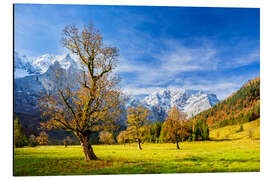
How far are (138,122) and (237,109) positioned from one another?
520cm

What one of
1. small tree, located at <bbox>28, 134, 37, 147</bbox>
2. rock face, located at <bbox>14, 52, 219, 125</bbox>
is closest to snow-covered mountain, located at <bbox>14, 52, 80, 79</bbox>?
rock face, located at <bbox>14, 52, 219, 125</bbox>

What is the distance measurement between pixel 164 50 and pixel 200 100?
2.94 metres

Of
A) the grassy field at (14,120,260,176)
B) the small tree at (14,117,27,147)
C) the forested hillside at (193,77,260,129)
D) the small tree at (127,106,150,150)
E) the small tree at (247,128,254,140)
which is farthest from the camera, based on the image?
the small tree at (127,106,150,150)

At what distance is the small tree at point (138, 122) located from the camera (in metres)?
10.6

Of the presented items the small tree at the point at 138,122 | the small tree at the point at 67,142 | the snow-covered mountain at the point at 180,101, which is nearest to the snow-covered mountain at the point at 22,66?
the small tree at the point at 67,142

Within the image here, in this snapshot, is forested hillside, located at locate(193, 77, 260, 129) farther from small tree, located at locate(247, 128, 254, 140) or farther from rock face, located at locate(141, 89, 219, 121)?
small tree, located at locate(247, 128, 254, 140)

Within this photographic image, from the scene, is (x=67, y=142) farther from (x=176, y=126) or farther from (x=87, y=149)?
(x=176, y=126)

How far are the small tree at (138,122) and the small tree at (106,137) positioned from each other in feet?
3.94

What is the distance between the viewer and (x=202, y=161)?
8.36 m

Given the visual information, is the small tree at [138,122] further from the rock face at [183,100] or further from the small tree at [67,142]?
the small tree at [67,142]

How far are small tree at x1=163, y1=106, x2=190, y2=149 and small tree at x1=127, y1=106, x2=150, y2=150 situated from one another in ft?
4.21

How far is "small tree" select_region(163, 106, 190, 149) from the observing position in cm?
1015
